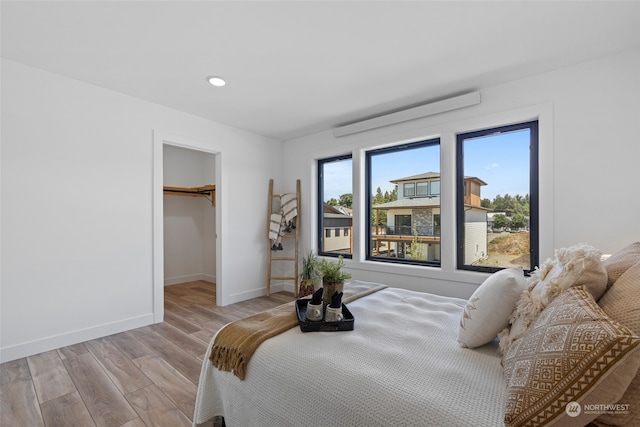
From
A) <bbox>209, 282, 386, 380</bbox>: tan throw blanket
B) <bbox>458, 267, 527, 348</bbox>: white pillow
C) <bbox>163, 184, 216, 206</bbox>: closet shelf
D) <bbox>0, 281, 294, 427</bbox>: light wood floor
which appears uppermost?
<bbox>163, 184, 216, 206</bbox>: closet shelf

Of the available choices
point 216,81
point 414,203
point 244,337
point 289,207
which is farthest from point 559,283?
point 289,207

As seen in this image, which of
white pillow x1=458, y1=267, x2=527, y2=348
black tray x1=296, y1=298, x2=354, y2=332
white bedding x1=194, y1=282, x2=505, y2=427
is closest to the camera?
white bedding x1=194, y1=282, x2=505, y2=427

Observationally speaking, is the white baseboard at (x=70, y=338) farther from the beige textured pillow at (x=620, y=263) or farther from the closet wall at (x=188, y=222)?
the beige textured pillow at (x=620, y=263)

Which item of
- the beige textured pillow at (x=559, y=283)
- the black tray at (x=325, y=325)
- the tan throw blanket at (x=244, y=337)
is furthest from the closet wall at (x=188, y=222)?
the beige textured pillow at (x=559, y=283)

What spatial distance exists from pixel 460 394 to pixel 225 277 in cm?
337

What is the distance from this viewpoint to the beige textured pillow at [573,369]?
69 cm

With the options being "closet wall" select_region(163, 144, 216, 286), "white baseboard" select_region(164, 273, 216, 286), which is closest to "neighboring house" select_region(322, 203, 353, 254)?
"closet wall" select_region(163, 144, 216, 286)

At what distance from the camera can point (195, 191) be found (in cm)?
493

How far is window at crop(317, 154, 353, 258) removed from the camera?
405 centimetres

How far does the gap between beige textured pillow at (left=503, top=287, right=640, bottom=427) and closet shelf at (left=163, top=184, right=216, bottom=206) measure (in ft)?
14.8

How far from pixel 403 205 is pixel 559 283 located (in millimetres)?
2450

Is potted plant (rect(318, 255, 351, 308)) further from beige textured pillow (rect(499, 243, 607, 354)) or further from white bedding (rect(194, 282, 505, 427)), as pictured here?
beige textured pillow (rect(499, 243, 607, 354))

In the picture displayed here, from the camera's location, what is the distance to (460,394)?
971 mm

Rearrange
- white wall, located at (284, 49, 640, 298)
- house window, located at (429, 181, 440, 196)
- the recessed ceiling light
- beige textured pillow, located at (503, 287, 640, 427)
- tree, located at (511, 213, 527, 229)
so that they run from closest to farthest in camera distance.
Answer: beige textured pillow, located at (503, 287, 640, 427) → white wall, located at (284, 49, 640, 298) → the recessed ceiling light → tree, located at (511, 213, 527, 229) → house window, located at (429, 181, 440, 196)
